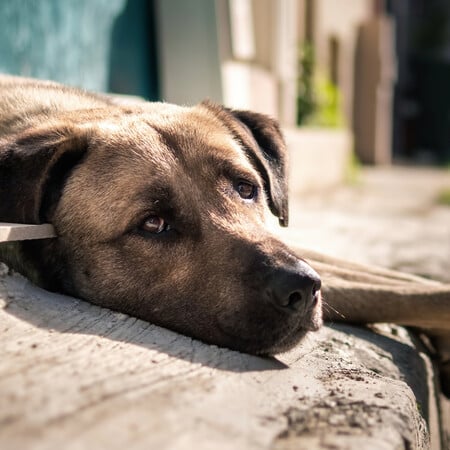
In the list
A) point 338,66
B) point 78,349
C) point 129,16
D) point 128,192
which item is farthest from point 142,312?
point 338,66

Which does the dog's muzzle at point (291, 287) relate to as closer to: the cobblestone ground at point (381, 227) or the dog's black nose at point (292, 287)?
the dog's black nose at point (292, 287)

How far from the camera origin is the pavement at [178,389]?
1.57 meters

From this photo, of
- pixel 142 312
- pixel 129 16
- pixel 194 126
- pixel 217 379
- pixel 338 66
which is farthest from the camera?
pixel 338 66

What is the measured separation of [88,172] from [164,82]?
415 cm

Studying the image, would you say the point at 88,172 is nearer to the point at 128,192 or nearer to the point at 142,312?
the point at 128,192

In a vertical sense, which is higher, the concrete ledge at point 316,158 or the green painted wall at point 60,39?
the green painted wall at point 60,39

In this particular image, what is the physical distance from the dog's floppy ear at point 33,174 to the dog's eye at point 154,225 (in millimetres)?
388

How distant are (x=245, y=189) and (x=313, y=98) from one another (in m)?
9.05

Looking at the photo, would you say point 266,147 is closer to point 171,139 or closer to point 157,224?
point 171,139

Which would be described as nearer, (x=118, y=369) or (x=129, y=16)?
(x=118, y=369)

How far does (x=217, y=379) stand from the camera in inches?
77.0

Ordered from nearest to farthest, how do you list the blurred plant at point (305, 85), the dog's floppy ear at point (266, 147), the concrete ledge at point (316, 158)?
1. the dog's floppy ear at point (266, 147)
2. the concrete ledge at point (316, 158)
3. the blurred plant at point (305, 85)

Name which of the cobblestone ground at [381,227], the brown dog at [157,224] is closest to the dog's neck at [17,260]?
the brown dog at [157,224]

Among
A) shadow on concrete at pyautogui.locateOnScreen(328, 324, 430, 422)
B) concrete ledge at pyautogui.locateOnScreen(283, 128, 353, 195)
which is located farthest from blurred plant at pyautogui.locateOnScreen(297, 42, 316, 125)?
shadow on concrete at pyautogui.locateOnScreen(328, 324, 430, 422)
